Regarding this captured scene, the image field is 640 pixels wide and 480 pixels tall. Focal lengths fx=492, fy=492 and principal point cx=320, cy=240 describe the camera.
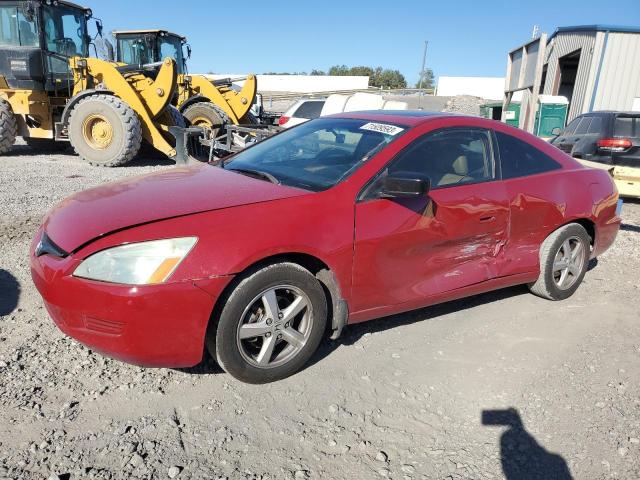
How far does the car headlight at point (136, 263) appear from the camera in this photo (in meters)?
2.38

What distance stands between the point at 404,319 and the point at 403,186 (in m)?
1.28

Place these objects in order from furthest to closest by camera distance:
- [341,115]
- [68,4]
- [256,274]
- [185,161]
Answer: [68,4], [185,161], [341,115], [256,274]

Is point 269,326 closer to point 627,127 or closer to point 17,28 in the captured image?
point 627,127

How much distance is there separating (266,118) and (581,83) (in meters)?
10.9

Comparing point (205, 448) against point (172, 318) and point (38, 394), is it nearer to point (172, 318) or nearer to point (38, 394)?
point (172, 318)

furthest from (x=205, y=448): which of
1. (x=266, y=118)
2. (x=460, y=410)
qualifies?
(x=266, y=118)

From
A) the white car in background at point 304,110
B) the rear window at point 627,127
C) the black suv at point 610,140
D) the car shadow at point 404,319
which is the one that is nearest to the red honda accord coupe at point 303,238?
the car shadow at point 404,319

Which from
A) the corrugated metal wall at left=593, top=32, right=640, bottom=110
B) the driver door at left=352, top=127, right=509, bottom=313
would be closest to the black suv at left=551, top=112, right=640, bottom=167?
the driver door at left=352, top=127, right=509, bottom=313

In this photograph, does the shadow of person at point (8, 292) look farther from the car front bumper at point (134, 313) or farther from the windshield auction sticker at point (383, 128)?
the windshield auction sticker at point (383, 128)

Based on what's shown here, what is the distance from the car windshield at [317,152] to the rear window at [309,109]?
336 inches

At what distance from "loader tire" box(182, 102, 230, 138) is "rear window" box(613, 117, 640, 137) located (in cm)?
822

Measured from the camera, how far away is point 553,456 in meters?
2.38

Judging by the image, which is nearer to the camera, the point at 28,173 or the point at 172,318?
the point at 172,318

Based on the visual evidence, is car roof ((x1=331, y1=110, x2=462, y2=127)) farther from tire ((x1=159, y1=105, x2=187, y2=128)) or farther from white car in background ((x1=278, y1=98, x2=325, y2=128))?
white car in background ((x1=278, y1=98, x2=325, y2=128))
